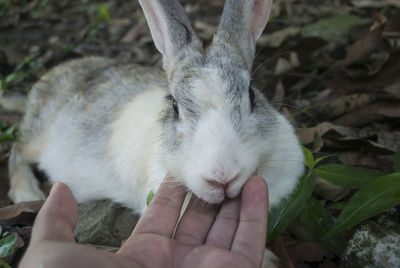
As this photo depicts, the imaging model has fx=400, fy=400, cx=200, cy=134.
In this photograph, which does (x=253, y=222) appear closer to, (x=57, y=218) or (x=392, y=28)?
(x=57, y=218)

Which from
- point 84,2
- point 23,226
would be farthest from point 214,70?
point 84,2

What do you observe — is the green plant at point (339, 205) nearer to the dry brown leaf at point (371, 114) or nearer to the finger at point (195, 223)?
the finger at point (195, 223)

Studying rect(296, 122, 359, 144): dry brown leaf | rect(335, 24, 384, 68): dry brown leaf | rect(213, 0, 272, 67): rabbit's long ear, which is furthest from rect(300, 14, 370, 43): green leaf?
rect(213, 0, 272, 67): rabbit's long ear

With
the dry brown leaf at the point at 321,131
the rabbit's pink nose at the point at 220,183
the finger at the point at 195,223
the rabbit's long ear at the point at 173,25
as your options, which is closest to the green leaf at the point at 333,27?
the dry brown leaf at the point at 321,131

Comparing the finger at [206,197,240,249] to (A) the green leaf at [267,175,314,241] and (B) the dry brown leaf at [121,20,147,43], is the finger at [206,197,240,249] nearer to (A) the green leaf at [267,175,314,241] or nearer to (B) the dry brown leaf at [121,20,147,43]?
(A) the green leaf at [267,175,314,241]

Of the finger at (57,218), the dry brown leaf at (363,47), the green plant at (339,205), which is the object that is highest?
the finger at (57,218)

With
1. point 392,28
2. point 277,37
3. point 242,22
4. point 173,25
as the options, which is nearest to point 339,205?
point 242,22
